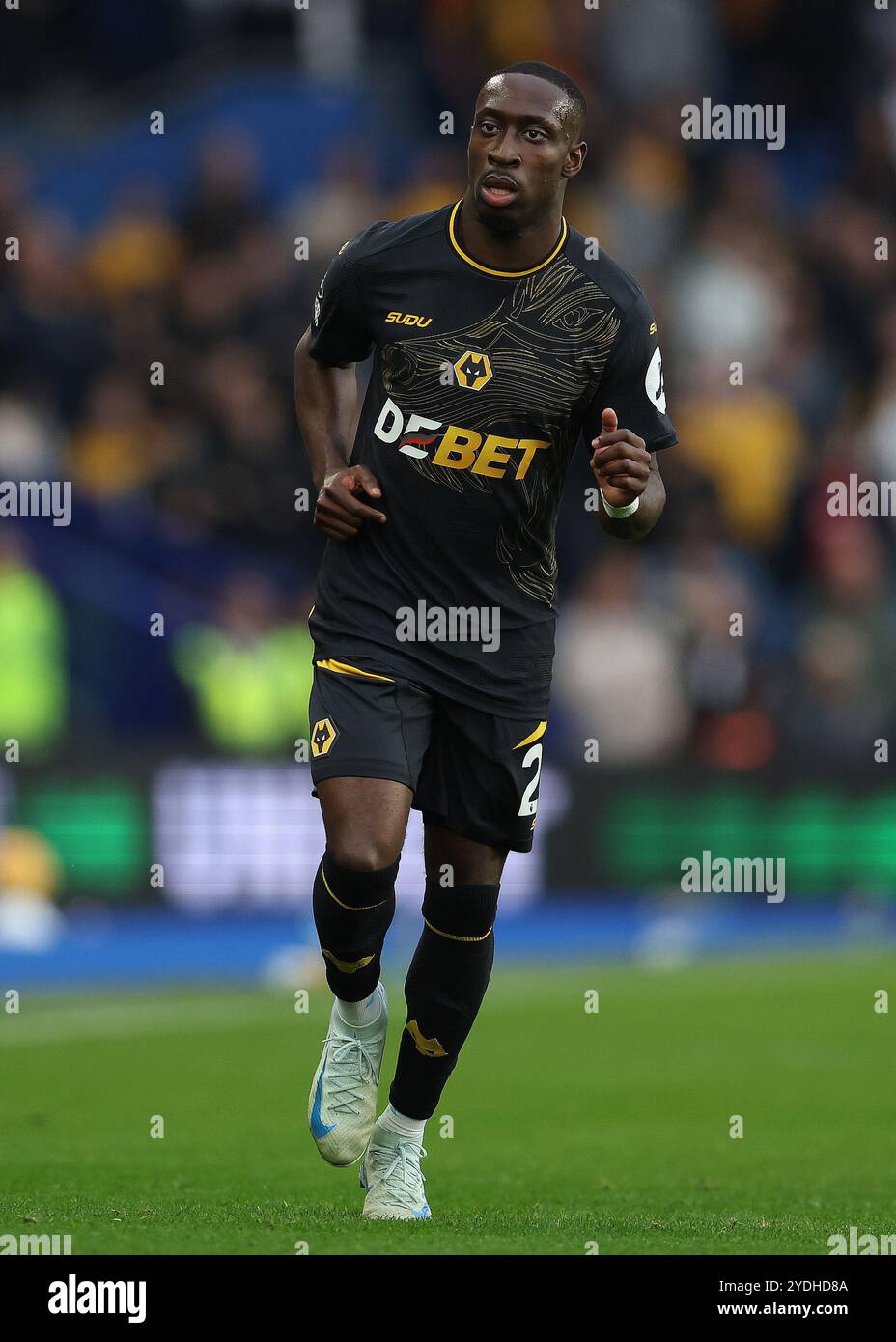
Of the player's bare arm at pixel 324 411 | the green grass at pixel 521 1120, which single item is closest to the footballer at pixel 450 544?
the player's bare arm at pixel 324 411

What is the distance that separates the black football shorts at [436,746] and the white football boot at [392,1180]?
87 centimetres

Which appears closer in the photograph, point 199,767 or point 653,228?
point 199,767

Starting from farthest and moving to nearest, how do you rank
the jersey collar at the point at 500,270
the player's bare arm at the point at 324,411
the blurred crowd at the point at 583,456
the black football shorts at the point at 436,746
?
the blurred crowd at the point at 583,456
the player's bare arm at the point at 324,411
the jersey collar at the point at 500,270
the black football shorts at the point at 436,746

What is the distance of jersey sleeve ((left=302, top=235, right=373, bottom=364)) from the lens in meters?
6.19

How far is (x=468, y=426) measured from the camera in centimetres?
600

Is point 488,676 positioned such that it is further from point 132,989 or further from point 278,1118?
point 132,989

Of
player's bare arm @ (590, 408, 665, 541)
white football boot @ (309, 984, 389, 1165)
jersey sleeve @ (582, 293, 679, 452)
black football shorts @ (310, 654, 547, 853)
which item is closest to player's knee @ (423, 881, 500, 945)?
black football shorts @ (310, 654, 547, 853)

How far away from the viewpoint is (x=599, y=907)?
1415 centimetres

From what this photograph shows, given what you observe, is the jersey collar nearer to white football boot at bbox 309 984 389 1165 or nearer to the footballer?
the footballer

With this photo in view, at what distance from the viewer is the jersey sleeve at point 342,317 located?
619 centimetres

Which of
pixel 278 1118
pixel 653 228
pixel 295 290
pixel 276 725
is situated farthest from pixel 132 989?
pixel 653 228

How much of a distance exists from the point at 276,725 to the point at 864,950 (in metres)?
3.98

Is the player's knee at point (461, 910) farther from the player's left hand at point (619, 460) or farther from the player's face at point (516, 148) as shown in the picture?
the player's face at point (516, 148)

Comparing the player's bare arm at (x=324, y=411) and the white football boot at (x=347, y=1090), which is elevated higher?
the player's bare arm at (x=324, y=411)
